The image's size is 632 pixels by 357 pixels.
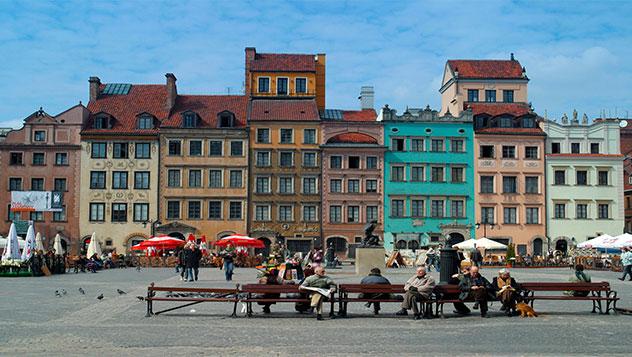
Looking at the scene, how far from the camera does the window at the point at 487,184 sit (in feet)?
188

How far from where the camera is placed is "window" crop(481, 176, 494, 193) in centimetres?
5744

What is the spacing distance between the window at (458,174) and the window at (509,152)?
3523 mm

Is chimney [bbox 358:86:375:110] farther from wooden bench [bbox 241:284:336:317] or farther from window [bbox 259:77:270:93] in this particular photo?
wooden bench [bbox 241:284:336:317]

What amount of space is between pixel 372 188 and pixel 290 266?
36996 millimetres

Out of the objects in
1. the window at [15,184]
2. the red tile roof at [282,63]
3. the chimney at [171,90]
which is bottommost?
the window at [15,184]

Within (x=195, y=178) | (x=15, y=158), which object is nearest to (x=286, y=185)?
(x=195, y=178)

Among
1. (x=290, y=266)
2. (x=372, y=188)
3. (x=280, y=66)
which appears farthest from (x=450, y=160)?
(x=290, y=266)

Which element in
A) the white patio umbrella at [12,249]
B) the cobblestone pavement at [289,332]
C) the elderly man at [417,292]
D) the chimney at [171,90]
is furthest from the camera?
the chimney at [171,90]

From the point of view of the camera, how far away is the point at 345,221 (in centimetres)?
5616

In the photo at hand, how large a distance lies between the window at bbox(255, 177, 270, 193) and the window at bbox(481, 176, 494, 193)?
636 inches

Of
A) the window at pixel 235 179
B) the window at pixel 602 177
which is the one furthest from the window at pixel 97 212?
the window at pixel 602 177

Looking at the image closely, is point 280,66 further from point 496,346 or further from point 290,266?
point 496,346

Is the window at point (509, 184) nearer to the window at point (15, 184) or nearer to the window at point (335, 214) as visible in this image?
the window at point (335, 214)

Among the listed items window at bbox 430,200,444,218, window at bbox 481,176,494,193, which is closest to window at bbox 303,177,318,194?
window at bbox 430,200,444,218
